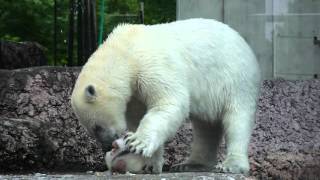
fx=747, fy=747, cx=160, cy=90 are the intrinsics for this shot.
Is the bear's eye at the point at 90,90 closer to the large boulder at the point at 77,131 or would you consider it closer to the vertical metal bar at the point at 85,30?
the large boulder at the point at 77,131

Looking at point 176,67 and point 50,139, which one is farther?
point 50,139

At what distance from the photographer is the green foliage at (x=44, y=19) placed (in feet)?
42.4

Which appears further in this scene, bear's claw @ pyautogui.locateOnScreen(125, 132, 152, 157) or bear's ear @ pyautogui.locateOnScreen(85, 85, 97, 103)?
bear's ear @ pyautogui.locateOnScreen(85, 85, 97, 103)

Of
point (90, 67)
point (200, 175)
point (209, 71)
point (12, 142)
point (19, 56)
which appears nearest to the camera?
point (200, 175)

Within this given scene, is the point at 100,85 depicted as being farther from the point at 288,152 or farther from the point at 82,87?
the point at 288,152

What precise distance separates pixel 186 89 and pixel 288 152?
213cm

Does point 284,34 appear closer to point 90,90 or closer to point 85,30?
point 85,30

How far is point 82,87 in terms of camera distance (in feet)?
13.2

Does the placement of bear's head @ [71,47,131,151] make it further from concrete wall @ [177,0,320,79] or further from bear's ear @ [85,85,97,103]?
concrete wall @ [177,0,320,79]

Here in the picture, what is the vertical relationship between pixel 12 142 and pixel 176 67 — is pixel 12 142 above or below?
below

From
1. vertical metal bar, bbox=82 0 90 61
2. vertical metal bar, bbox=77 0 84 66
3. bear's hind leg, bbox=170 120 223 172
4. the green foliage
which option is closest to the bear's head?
bear's hind leg, bbox=170 120 223 172

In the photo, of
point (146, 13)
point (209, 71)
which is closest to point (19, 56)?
point (209, 71)

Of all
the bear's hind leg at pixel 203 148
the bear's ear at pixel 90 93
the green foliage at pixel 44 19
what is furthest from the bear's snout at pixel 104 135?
the green foliage at pixel 44 19

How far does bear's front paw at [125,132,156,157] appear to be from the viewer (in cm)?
370
